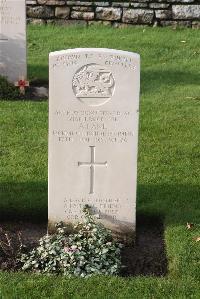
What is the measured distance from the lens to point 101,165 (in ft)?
18.1

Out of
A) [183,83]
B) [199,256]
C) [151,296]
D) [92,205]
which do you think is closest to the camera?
[151,296]

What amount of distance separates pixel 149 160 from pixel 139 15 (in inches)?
238

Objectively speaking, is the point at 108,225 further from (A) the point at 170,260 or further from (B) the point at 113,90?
(B) the point at 113,90

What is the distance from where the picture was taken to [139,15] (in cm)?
1271

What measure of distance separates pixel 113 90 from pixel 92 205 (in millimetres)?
894

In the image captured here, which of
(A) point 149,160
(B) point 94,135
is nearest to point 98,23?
(A) point 149,160

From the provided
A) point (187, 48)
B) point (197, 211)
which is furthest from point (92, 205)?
point (187, 48)

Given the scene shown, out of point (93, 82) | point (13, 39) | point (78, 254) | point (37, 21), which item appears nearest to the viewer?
point (78, 254)

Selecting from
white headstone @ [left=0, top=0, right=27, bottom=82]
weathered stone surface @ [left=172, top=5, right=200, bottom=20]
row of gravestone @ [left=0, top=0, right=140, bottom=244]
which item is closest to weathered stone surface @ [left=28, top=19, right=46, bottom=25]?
weathered stone surface @ [left=172, top=5, right=200, bottom=20]

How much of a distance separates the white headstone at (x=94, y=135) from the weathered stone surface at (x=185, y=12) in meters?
7.62

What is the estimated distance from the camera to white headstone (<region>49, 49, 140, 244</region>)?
17.5 feet

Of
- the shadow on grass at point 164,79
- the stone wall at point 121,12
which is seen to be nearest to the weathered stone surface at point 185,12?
the stone wall at point 121,12

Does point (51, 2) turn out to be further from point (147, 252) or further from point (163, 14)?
point (147, 252)

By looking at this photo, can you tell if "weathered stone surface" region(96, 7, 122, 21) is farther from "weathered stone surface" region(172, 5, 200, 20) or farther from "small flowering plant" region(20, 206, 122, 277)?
"small flowering plant" region(20, 206, 122, 277)
